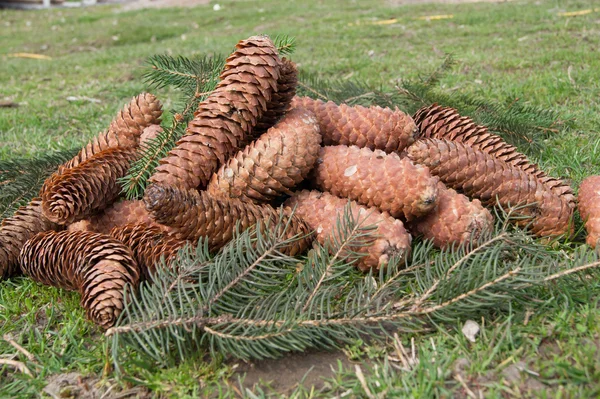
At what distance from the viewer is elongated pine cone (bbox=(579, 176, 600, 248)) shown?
70.8 inches

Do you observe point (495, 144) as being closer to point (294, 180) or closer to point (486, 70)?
point (294, 180)

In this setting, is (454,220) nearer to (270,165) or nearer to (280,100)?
(270,165)

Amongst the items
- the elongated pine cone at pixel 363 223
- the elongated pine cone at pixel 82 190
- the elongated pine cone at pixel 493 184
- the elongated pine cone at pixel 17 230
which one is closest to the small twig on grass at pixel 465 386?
the elongated pine cone at pixel 363 223

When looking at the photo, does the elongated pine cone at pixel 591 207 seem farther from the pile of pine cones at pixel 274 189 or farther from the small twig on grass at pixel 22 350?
the small twig on grass at pixel 22 350

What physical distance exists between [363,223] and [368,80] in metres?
3.39

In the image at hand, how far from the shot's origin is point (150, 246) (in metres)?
1.74

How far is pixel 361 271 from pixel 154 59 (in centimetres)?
120

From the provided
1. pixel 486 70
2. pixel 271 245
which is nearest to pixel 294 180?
pixel 271 245

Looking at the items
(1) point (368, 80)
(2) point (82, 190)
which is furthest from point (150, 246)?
(1) point (368, 80)

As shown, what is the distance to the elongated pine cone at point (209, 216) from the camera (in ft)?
5.16

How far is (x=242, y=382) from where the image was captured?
1.39 meters

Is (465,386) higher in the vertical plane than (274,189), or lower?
lower

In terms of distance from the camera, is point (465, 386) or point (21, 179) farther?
point (21, 179)

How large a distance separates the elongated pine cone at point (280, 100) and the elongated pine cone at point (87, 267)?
0.60 meters
